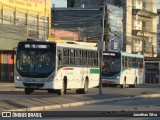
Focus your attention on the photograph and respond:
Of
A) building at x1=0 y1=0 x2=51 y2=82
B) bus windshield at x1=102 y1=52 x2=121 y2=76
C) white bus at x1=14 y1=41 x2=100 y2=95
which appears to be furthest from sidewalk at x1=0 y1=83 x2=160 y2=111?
building at x1=0 y1=0 x2=51 y2=82

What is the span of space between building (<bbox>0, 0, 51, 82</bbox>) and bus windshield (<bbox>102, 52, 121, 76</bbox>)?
355 inches

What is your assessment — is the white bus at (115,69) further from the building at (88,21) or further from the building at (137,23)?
the building at (137,23)

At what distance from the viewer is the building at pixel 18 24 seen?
51.7 metres

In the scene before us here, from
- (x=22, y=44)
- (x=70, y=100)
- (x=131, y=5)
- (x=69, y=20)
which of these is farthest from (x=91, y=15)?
(x=70, y=100)

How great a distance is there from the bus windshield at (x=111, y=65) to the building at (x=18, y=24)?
9012mm

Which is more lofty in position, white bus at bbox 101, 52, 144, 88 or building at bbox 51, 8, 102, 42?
building at bbox 51, 8, 102, 42

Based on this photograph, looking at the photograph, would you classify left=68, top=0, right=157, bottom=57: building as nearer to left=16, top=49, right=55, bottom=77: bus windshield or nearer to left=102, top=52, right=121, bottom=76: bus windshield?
left=102, top=52, right=121, bottom=76: bus windshield

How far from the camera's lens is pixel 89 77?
3759cm

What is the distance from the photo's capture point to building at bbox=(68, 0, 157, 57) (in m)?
81.8

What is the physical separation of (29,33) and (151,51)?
3969 centimetres

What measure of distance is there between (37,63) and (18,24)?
21441 millimetres

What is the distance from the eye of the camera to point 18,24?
5381 centimetres

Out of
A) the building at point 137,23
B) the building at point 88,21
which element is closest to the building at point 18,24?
the building at point 88,21

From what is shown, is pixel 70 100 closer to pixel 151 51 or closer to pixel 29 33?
pixel 29 33
